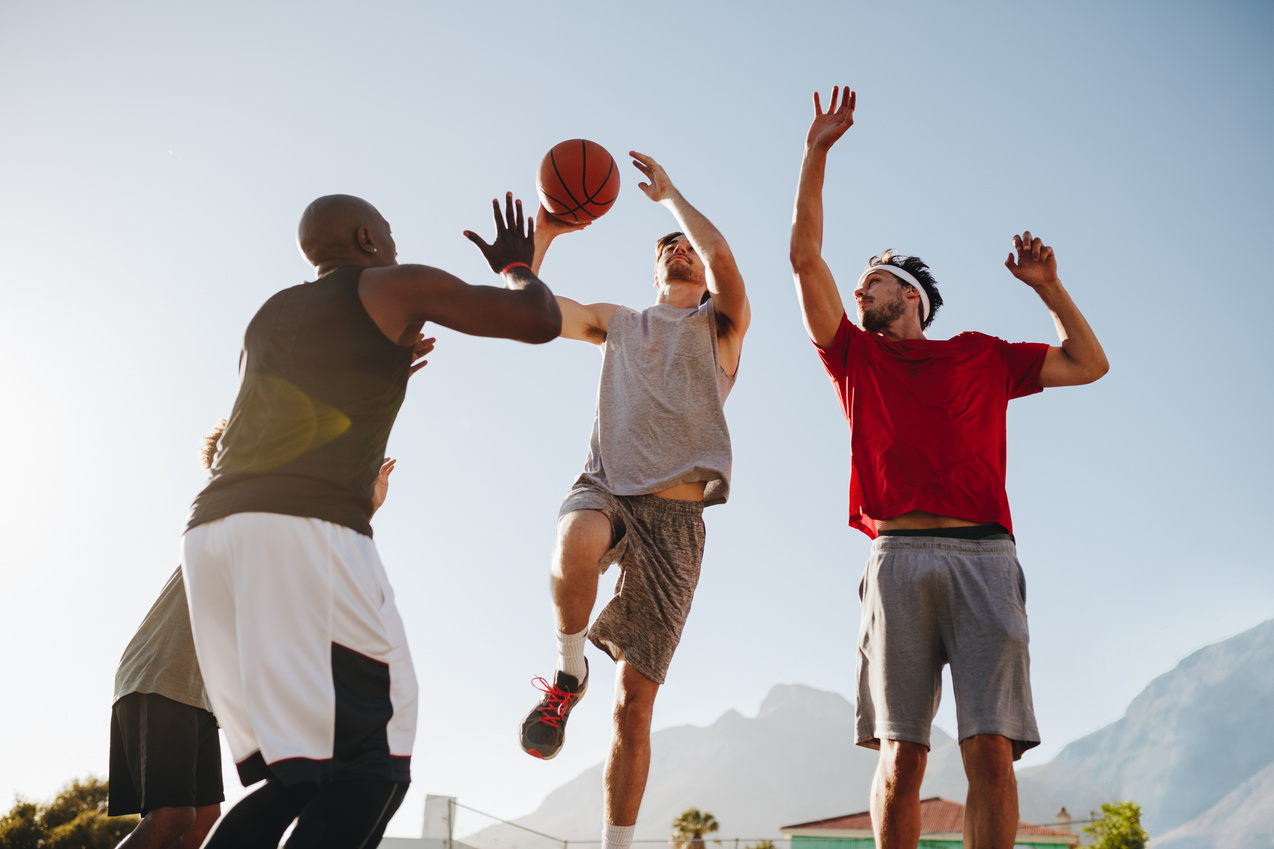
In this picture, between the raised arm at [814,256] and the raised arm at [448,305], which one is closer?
the raised arm at [448,305]

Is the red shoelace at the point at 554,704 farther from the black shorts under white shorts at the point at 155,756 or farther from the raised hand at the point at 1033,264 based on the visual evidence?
the raised hand at the point at 1033,264

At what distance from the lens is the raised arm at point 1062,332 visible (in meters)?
4.35

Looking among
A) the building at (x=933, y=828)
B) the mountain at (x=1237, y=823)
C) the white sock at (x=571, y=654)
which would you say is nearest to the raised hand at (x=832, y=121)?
the white sock at (x=571, y=654)

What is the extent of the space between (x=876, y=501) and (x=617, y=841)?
198 centimetres

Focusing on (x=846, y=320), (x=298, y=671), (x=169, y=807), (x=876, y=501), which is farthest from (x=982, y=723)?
(x=169, y=807)

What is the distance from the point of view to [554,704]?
4078 mm

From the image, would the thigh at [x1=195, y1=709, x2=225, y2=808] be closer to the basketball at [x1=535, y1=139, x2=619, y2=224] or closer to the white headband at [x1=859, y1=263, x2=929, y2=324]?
the basketball at [x1=535, y1=139, x2=619, y2=224]

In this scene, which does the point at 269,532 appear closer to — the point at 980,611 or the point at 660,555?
the point at 660,555

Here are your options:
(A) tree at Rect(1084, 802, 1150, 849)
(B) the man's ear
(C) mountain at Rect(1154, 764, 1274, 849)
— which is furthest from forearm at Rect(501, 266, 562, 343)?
(C) mountain at Rect(1154, 764, 1274, 849)

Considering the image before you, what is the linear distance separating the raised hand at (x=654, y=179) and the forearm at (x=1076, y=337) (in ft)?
7.16

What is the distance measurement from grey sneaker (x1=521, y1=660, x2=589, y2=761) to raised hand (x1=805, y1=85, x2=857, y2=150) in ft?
9.59

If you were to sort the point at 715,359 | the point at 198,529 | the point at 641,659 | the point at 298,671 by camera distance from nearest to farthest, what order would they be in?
the point at 298,671 < the point at 198,529 < the point at 641,659 < the point at 715,359

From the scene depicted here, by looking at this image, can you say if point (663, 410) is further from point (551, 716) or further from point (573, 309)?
point (551, 716)

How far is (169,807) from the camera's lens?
3.24m
